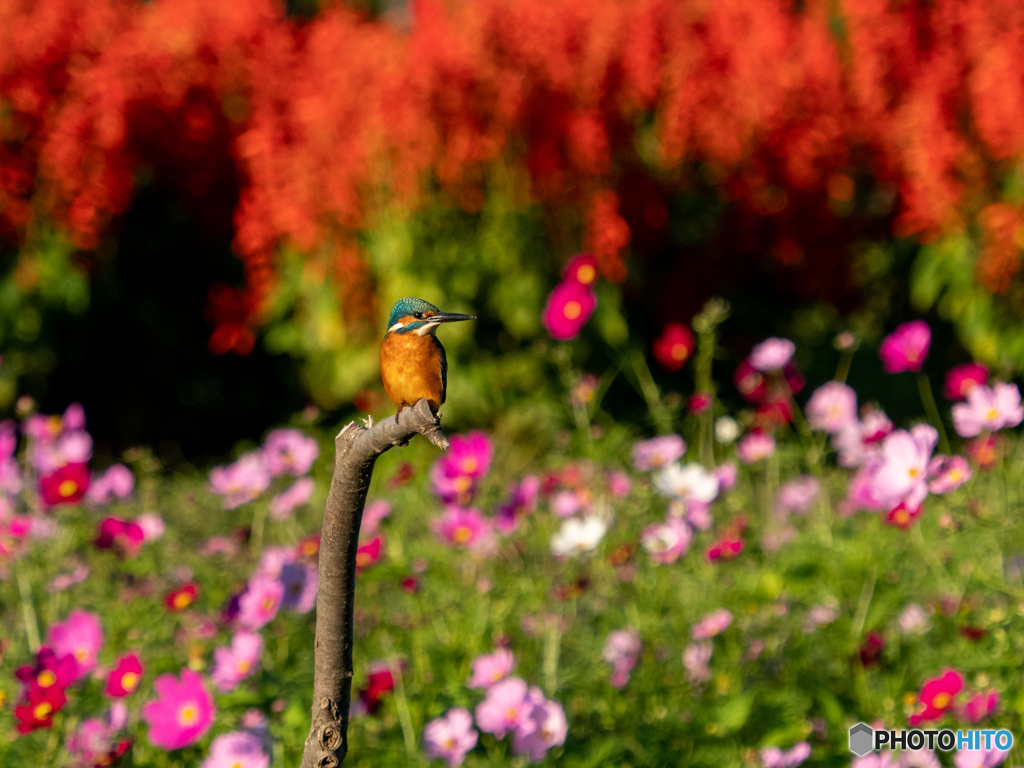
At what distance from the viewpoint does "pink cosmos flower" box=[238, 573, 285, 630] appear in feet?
6.47

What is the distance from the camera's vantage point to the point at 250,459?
2627 millimetres

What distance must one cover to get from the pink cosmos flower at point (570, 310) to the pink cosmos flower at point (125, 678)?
1.23m

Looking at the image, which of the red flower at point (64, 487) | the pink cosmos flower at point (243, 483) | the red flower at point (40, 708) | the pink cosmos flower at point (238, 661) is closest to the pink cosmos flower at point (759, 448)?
the pink cosmos flower at point (243, 483)

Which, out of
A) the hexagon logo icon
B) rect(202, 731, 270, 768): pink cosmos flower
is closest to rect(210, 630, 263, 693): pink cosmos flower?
rect(202, 731, 270, 768): pink cosmos flower

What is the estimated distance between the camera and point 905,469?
6.04ft

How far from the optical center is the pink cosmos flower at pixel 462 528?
7.85 feet

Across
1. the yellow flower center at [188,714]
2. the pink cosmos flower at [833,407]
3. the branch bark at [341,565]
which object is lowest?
the pink cosmos flower at [833,407]

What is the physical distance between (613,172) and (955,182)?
182cm

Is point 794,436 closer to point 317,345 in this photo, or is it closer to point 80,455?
point 317,345

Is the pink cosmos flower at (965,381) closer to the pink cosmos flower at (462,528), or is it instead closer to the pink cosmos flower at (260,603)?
the pink cosmos flower at (462,528)

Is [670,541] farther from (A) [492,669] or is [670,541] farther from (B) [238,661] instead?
(B) [238,661]

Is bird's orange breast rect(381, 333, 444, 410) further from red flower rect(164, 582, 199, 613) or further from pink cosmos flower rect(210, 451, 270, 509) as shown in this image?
pink cosmos flower rect(210, 451, 270, 509)

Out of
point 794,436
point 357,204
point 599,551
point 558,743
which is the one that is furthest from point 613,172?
point 558,743

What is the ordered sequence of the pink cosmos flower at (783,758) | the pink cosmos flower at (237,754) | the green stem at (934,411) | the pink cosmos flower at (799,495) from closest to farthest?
the pink cosmos flower at (237,754), the pink cosmos flower at (783,758), the green stem at (934,411), the pink cosmos flower at (799,495)
